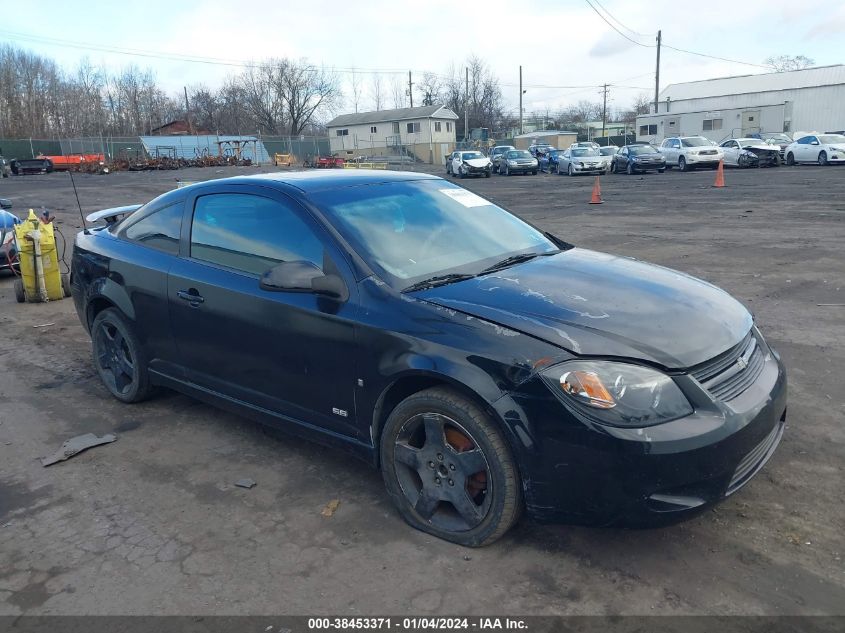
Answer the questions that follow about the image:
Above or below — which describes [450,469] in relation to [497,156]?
below

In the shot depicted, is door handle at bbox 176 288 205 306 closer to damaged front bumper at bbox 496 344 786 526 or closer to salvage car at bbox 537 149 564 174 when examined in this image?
damaged front bumper at bbox 496 344 786 526

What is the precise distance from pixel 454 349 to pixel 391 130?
69981 mm

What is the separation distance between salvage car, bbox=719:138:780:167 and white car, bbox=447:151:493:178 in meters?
11.6

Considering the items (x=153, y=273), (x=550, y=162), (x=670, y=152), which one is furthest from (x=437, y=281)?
(x=550, y=162)

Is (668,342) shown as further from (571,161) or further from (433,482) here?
(571,161)

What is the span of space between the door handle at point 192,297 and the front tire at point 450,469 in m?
1.59

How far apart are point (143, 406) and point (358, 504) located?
7.63ft

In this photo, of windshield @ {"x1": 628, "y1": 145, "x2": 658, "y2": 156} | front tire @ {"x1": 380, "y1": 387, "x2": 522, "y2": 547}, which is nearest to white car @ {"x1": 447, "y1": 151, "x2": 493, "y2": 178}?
windshield @ {"x1": 628, "y1": 145, "x2": 658, "y2": 156}

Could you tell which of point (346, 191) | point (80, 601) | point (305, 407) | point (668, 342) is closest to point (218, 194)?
point (346, 191)

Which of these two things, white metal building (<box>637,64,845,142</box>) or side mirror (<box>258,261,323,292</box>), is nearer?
side mirror (<box>258,261,323,292</box>)

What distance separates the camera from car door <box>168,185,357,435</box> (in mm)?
3557

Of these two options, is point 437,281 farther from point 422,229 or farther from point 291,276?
point 291,276

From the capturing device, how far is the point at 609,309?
3.18m

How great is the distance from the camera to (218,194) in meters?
4.39
